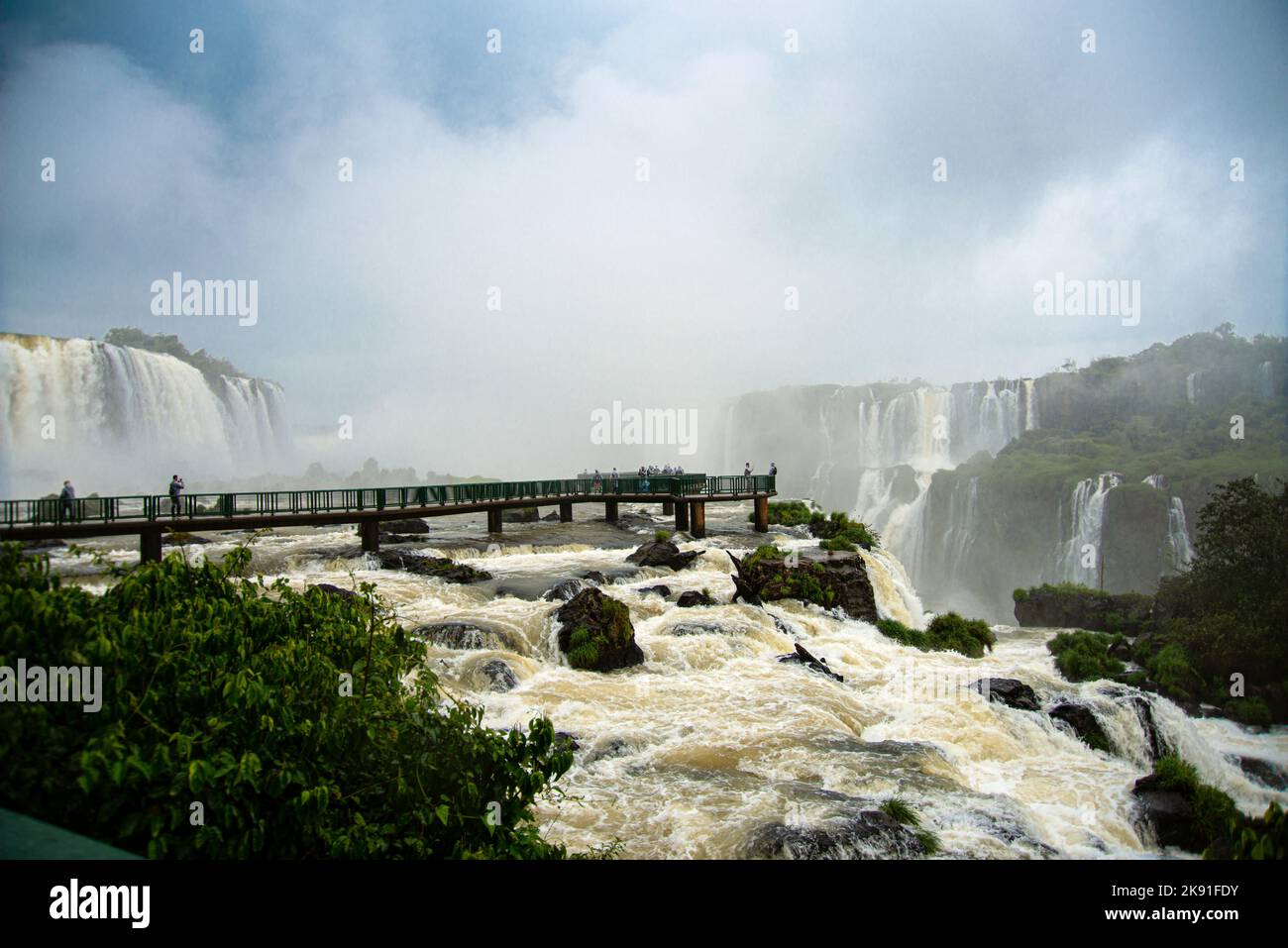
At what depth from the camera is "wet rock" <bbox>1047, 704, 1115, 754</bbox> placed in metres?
15.0

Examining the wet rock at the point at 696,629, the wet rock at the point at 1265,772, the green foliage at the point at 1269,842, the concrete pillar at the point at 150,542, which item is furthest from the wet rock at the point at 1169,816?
the concrete pillar at the point at 150,542

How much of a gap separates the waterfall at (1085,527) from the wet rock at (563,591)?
131ft

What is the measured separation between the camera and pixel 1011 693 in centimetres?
1620

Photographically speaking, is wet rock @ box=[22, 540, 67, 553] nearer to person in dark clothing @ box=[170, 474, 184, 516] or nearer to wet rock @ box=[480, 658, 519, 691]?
person in dark clothing @ box=[170, 474, 184, 516]

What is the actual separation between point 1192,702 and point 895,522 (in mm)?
44496

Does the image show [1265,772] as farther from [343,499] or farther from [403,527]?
[403,527]

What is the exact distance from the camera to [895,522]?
6481cm

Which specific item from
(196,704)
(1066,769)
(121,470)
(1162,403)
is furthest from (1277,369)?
(121,470)

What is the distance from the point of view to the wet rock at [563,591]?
20.5 metres

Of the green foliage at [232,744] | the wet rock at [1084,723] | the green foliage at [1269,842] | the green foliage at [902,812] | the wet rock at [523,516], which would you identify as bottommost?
the wet rock at [1084,723]

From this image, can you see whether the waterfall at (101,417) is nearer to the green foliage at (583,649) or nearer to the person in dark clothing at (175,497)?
the person in dark clothing at (175,497)

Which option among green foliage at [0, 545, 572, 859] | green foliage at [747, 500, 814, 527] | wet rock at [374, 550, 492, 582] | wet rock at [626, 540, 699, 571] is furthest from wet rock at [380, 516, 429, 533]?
green foliage at [0, 545, 572, 859]

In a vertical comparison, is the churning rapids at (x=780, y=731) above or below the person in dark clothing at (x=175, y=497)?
below

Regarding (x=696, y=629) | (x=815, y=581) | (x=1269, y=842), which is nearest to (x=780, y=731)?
(x=696, y=629)
